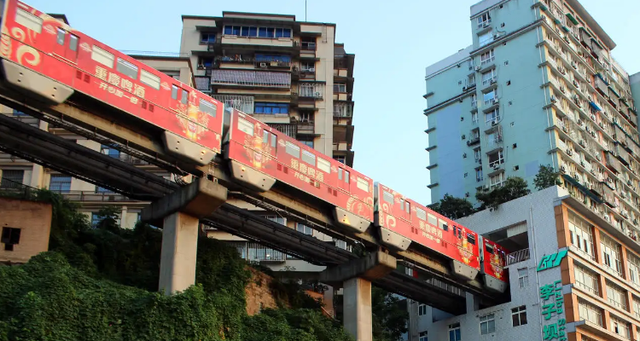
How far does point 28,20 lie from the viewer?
1133 inches

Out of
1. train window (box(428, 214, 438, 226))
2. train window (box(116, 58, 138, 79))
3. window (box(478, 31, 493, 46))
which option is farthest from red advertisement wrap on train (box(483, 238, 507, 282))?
window (box(478, 31, 493, 46))

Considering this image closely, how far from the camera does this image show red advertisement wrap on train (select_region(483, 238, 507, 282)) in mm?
46969

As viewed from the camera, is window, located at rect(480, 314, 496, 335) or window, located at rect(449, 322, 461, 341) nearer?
window, located at rect(480, 314, 496, 335)

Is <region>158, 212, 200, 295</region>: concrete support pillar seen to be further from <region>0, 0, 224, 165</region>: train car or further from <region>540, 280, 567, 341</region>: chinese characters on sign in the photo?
<region>540, 280, 567, 341</region>: chinese characters on sign

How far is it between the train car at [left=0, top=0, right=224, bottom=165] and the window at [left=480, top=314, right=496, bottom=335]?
2258 cm

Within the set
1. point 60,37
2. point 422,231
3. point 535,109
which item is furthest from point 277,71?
point 60,37

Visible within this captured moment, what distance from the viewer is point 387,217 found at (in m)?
41.0

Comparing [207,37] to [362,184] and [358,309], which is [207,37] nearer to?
[362,184]

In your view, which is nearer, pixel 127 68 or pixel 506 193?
pixel 127 68

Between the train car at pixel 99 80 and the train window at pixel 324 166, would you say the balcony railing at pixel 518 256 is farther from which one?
the train car at pixel 99 80

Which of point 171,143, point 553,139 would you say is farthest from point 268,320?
point 553,139

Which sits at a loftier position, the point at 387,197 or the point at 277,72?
the point at 277,72

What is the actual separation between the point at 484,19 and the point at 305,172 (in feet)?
134

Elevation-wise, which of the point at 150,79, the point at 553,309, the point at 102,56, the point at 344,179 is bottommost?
the point at 553,309
